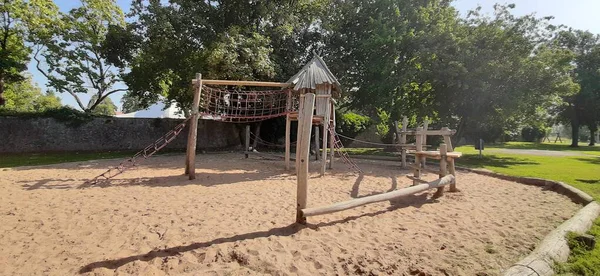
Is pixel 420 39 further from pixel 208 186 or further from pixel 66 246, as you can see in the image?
pixel 66 246

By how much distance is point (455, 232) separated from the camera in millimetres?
4656

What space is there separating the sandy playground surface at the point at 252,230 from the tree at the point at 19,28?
16.1 m

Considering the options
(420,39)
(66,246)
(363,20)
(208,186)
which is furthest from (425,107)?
(66,246)

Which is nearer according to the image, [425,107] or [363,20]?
[425,107]

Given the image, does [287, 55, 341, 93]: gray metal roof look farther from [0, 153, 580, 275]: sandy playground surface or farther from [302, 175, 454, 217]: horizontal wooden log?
[302, 175, 454, 217]: horizontal wooden log

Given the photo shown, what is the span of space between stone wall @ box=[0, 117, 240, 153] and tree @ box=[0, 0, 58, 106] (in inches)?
154

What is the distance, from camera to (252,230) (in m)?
4.60

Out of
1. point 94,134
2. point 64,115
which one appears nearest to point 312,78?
point 94,134

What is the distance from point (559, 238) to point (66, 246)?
6609 millimetres

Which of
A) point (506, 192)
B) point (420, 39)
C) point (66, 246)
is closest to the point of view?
point (66, 246)

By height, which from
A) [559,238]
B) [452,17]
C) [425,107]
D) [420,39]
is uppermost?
[452,17]

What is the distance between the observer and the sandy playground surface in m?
3.55

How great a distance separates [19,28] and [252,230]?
24690 millimetres

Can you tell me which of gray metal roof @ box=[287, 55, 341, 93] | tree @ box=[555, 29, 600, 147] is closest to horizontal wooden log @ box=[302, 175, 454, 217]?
gray metal roof @ box=[287, 55, 341, 93]
